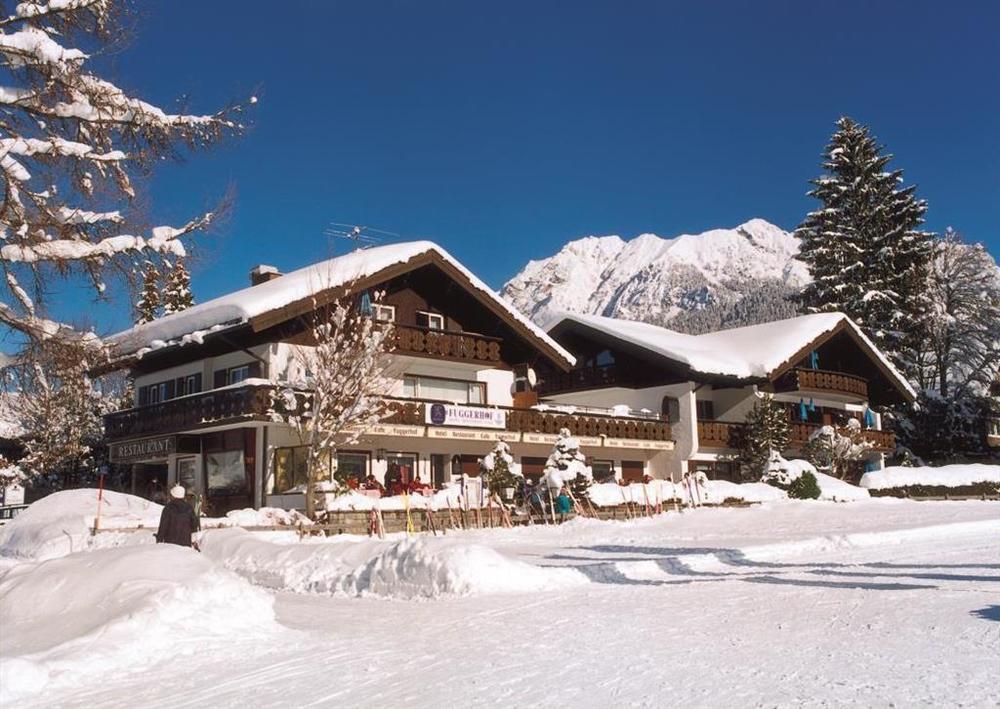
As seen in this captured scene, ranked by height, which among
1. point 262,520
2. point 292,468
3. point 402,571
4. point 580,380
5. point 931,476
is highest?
point 580,380

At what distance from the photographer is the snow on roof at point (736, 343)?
38281 millimetres

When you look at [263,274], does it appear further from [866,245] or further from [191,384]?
[866,245]

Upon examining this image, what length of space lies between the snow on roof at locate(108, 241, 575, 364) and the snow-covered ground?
46.1ft

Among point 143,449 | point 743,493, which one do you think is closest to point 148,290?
point 143,449

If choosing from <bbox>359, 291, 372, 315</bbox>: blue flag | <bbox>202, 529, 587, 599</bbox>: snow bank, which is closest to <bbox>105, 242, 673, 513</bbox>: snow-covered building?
<bbox>359, 291, 372, 315</bbox>: blue flag

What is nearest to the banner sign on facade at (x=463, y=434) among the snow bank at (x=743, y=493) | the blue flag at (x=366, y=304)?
the blue flag at (x=366, y=304)

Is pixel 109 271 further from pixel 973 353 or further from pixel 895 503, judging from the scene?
pixel 973 353

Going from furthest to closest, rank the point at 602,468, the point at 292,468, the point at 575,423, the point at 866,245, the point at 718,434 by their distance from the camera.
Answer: the point at 866,245
the point at 718,434
the point at 602,468
the point at 575,423
the point at 292,468

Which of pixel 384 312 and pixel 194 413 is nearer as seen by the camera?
pixel 194 413

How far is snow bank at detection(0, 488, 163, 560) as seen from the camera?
20.8 meters

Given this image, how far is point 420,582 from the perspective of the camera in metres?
12.5

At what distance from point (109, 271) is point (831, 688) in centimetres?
763

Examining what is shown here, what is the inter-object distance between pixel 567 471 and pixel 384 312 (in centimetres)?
895

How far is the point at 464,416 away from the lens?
31938mm
